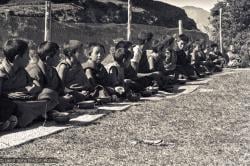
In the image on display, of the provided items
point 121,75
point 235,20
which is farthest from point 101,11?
point 121,75

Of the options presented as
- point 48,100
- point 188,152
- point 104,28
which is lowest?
point 188,152

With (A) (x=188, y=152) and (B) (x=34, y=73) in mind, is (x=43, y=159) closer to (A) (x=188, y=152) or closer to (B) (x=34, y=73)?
(A) (x=188, y=152)

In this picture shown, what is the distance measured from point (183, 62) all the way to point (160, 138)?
8.47 meters

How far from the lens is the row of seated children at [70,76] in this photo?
6.82 meters

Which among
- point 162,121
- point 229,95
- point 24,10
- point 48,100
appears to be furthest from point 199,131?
point 24,10

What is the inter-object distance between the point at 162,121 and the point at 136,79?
328 cm

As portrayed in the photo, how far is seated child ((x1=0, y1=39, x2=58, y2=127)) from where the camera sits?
6.79 metres

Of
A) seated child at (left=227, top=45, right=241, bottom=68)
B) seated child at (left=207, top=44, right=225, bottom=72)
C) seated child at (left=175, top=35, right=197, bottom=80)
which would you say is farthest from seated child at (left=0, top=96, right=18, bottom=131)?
seated child at (left=227, top=45, right=241, bottom=68)

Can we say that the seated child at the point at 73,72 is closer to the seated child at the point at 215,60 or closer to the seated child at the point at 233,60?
the seated child at the point at 215,60

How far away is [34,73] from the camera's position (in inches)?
293

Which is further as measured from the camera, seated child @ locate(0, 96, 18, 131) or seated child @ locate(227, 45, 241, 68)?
seated child @ locate(227, 45, 241, 68)

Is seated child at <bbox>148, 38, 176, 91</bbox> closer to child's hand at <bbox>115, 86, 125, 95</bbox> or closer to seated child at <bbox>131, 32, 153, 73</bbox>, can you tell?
seated child at <bbox>131, 32, 153, 73</bbox>

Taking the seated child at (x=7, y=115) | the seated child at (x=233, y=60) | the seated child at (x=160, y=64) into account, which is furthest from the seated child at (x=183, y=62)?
the seated child at (x=7, y=115)

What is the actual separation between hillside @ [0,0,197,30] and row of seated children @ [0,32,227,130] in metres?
9.07
